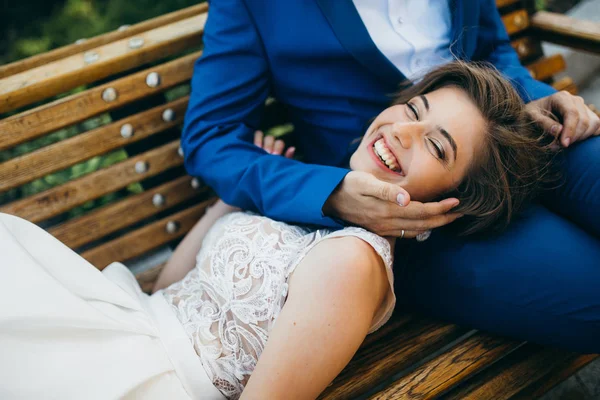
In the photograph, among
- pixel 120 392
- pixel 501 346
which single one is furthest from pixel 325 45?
pixel 120 392

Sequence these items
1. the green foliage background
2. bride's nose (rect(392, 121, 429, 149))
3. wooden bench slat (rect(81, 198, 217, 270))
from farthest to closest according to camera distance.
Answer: the green foliage background
wooden bench slat (rect(81, 198, 217, 270))
bride's nose (rect(392, 121, 429, 149))

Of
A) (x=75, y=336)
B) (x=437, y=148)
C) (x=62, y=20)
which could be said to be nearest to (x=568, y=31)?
(x=437, y=148)

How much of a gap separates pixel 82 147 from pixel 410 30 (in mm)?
1441

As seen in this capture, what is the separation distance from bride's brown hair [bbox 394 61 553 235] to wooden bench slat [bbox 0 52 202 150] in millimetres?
1076

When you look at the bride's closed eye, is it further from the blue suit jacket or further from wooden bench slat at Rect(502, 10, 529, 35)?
wooden bench slat at Rect(502, 10, 529, 35)

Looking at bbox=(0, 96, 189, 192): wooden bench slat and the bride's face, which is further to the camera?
bbox=(0, 96, 189, 192): wooden bench slat

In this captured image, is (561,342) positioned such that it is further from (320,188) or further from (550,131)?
(320,188)

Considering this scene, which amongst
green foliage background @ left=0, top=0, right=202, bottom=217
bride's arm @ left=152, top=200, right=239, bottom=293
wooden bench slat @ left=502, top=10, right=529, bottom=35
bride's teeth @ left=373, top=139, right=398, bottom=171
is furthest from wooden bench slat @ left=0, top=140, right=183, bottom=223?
green foliage background @ left=0, top=0, right=202, bottom=217

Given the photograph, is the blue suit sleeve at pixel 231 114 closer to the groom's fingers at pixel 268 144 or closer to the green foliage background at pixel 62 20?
the groom's fingers at pixel 268 144

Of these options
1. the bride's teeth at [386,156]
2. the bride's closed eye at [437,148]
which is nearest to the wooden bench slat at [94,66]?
the bride's teeth at [386,156]

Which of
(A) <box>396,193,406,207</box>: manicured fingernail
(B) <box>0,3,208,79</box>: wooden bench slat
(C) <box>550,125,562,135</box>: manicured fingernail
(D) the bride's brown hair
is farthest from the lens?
(B) <box>0,3,208,79</box>: wooden bench slat

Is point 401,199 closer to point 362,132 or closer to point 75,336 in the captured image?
point 362,132

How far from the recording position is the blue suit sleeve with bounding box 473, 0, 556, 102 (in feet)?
7.90

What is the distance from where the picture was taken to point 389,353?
2.03 m
